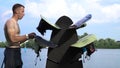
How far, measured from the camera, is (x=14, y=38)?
5973 mm

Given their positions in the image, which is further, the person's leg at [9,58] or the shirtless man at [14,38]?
the person's leg at [9,58]

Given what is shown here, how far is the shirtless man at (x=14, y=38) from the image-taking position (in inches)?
235

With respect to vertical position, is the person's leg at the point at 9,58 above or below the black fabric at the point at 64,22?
below

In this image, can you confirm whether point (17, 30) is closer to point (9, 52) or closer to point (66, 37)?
point (9, 52)

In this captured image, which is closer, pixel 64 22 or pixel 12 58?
pixel 64 22

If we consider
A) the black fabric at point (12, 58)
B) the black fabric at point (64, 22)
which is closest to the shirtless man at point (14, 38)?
the black fabric at point (12, 58)

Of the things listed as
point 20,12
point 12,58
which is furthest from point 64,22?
point 12,58

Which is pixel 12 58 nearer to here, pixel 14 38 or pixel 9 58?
pixel 9 58

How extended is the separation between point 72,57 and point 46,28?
0.57 m

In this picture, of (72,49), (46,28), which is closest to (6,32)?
(46,28)

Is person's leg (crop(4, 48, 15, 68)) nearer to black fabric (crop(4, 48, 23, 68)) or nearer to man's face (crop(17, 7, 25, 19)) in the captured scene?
black fabric (crop(4, 48, 23, 68))

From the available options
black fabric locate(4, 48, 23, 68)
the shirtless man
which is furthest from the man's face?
black fabric locate(4, 48, 23, 68)

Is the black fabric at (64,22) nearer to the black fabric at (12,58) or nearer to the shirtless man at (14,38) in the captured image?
the shirtless man at (14,38)

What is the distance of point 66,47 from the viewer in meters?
5.81
